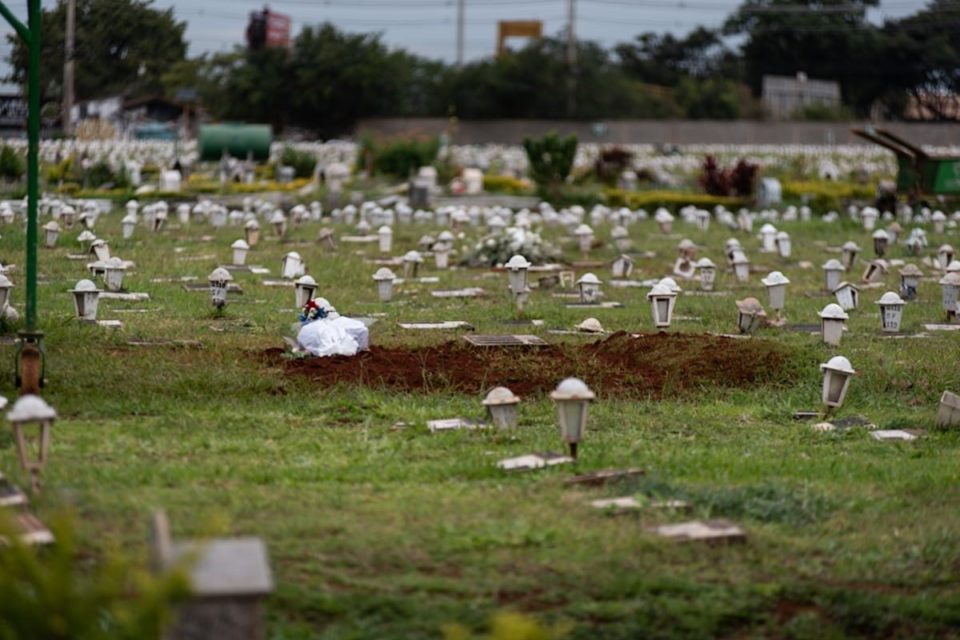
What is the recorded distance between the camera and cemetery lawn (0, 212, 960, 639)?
5.47 m

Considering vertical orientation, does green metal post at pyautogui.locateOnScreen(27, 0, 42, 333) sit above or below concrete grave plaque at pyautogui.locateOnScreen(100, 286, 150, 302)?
above

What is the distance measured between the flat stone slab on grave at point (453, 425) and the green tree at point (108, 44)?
1265cm

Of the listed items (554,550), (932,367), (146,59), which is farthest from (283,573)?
(146,59)

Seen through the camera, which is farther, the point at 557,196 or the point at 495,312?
the point at 557,196

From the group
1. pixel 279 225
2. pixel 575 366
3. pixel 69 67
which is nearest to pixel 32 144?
pixel 575 366

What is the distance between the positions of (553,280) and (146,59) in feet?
48.5

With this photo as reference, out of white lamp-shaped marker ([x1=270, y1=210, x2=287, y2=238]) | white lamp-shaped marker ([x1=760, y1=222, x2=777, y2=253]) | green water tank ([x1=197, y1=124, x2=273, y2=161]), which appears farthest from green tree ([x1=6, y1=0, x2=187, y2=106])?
white lamp-shaped marker ([x1=760, y1=222, x2=777, y2=253])

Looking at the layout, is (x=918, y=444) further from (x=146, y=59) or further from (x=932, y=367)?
(x=146, y=59)

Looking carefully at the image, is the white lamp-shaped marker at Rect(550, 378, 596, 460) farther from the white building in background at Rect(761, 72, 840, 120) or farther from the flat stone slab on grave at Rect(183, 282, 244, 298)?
the white building in background at Rect(761, 72, 840, 120)

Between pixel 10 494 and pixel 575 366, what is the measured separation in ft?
14.9

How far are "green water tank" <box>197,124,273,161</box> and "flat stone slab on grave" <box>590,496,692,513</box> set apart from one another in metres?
30.3

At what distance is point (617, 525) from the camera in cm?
632

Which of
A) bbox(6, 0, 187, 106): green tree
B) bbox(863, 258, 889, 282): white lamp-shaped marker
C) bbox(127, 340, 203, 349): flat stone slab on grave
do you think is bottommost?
bbox(127, 340, 203, 349): flat stone slab on grave

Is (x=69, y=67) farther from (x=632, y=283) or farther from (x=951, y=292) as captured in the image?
(x=951, y=292)
